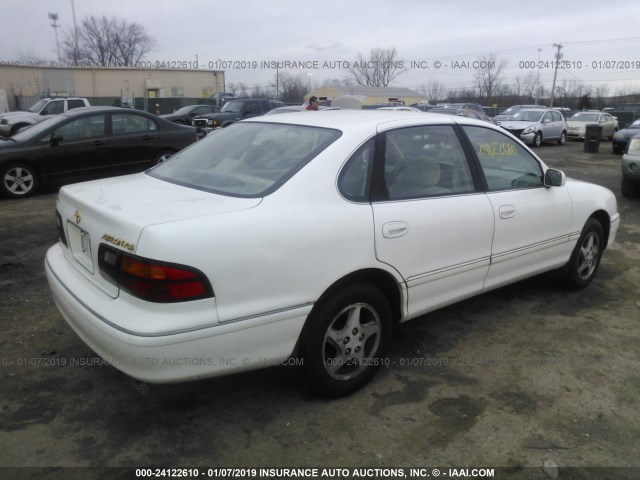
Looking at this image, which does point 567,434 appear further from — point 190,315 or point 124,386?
point 124,386

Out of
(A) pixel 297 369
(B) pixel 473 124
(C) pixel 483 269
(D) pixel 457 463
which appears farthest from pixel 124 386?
(B) pixel 473 124

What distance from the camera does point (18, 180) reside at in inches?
323

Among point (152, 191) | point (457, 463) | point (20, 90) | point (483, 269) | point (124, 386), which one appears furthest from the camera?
point (20, 90)

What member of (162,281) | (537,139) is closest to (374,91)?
(537,139)

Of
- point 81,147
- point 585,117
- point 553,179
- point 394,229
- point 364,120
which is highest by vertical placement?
point 364,120

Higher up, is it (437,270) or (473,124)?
(473,124)

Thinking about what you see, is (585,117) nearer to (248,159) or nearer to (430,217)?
(430,217)

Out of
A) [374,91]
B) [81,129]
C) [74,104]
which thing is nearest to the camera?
[81,129]

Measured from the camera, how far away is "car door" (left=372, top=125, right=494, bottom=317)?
116 inches

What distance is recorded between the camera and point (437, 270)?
3.19m

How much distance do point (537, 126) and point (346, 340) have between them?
772 inches

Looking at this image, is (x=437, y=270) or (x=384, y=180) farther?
(x=437, y=270)

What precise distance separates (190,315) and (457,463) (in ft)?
4.69

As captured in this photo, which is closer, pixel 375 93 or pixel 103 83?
pixel 103 83
